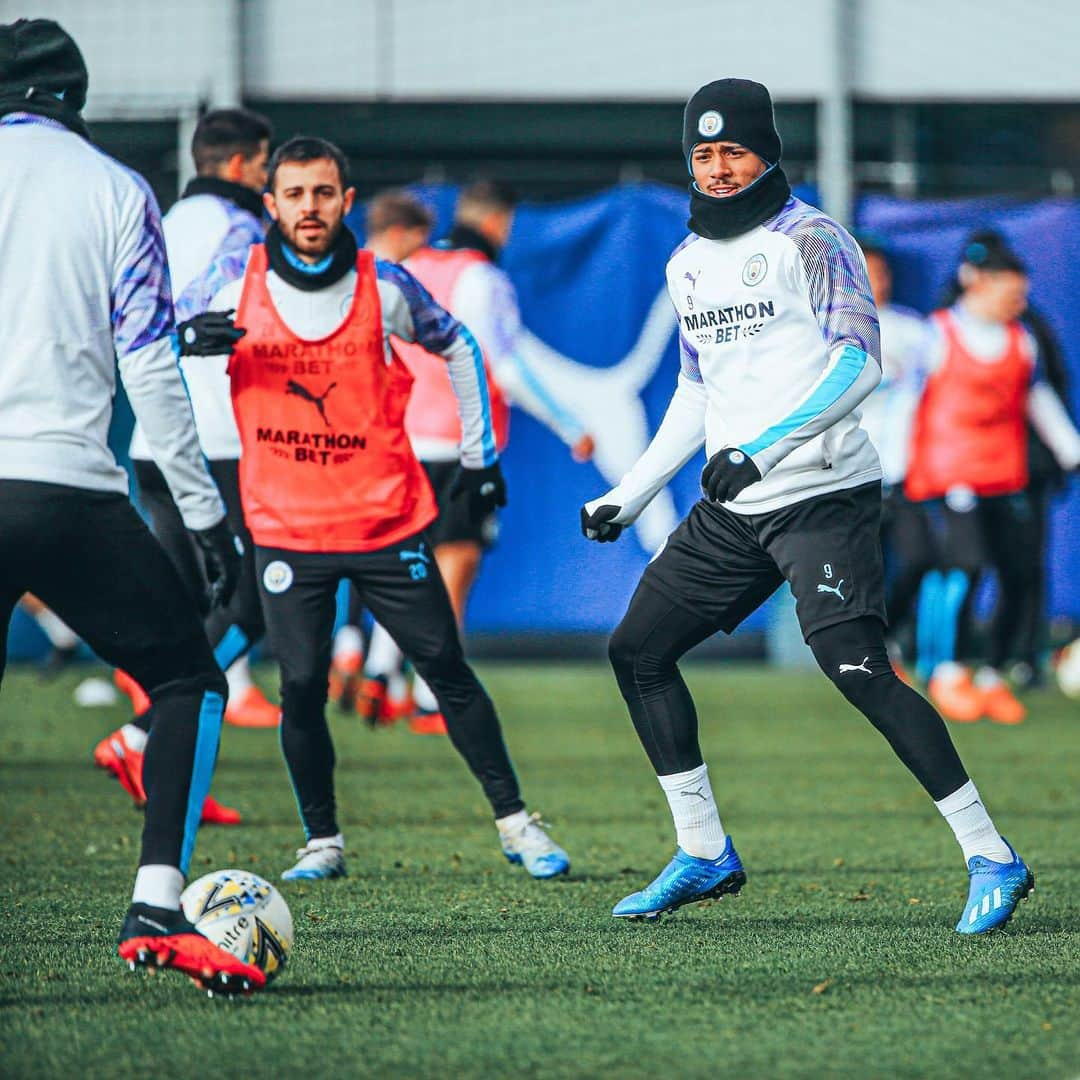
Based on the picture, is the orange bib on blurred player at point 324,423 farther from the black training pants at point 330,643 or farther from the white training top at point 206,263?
the white training top at point 206,263

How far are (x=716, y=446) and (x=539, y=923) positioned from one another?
4.36ft

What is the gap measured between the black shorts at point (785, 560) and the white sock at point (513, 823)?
3.59 ft

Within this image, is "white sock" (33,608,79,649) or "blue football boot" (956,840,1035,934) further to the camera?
"white sock" (33,608,79,649)

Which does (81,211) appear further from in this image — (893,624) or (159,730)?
(893,624)

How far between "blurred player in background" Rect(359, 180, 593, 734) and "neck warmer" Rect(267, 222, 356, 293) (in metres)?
3.92

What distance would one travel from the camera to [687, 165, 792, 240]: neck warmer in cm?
525

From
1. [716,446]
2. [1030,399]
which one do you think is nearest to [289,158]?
[716,446]

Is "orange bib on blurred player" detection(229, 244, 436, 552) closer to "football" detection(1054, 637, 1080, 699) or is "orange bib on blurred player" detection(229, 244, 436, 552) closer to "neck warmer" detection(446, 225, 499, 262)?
"neck warmer" detection(446, 225, 499, 262)

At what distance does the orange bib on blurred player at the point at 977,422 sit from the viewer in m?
11.8

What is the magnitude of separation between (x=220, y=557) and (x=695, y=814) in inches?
62.1

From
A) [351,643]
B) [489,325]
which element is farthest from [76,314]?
[351,643]

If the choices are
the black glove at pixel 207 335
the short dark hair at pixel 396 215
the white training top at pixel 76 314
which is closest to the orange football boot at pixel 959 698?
the short dark hair at pixel 396 215

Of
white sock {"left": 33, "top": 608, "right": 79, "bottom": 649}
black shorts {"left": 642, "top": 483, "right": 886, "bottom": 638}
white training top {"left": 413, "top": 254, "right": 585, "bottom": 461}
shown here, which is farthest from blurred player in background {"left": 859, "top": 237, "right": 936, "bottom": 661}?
black shorts {"left": 642, "top": 483, "right": 886, "bottom": 638}

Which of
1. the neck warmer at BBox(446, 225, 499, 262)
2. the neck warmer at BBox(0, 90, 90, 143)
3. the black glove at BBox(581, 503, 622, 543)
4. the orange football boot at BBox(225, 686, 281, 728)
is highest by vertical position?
the neck warmer at BBox(0, 90, 90, 143)
